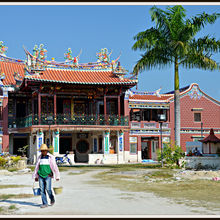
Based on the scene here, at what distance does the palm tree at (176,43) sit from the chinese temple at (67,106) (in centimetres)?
725

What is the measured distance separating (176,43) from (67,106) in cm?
1267

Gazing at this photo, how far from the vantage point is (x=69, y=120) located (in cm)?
2923

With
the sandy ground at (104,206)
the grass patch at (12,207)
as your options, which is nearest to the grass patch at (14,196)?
the sandy ground at (104,206)

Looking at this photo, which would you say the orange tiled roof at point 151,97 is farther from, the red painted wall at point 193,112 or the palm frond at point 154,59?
the palm frond at point 154,59

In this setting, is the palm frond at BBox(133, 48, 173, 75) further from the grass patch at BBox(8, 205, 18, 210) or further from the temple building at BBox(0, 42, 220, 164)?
the grass patch at BBox(8, 205, 18, 210)

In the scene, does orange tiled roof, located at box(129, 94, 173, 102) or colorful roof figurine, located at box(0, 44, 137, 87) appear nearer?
colorful roof figurine, located at box(0, 44, 137, 87)

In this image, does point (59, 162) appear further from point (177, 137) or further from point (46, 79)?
point (177, 137)

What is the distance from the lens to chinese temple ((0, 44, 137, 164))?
28641 mm

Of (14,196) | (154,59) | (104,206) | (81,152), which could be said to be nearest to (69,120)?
(81,152)

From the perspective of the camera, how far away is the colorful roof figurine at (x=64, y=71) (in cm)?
2872

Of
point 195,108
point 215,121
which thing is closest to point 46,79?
point 195,108

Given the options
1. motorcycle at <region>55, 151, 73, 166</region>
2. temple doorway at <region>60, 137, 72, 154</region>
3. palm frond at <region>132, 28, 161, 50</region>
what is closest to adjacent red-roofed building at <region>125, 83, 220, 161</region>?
temple doorway at <region>60, 137, 72, 154</region>

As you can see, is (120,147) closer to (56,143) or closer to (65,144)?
(65,144)

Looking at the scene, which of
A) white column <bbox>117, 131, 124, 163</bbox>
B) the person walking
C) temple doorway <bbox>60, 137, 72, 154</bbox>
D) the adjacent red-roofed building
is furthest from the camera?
the adjacent red-roofed building
